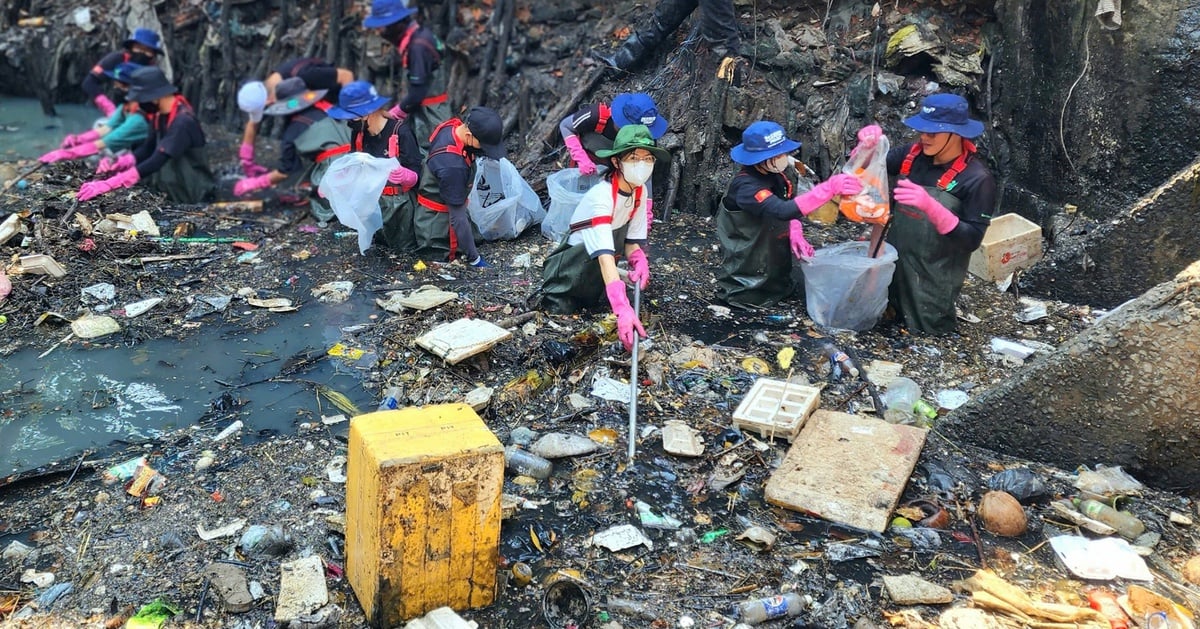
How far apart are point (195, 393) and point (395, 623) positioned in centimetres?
242

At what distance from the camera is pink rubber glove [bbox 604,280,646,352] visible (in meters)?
4.53

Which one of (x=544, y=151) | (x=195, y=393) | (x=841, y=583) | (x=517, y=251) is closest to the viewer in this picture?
(x=841, y=583)

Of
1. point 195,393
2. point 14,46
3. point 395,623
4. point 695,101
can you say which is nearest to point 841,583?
point 395,623

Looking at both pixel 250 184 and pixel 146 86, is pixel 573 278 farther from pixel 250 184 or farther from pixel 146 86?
pixel 146 86

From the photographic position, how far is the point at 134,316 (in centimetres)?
557

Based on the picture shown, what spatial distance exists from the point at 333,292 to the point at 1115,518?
4.80m

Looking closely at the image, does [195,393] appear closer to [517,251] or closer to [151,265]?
[151,265]

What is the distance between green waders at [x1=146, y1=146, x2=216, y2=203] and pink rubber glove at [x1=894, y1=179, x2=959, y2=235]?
6.29 metres

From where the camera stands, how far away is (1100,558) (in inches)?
135

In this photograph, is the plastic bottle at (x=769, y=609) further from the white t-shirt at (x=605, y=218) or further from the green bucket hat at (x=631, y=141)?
the green bucket hat at (x=631, y=141)

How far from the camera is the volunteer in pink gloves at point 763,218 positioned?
5312mm

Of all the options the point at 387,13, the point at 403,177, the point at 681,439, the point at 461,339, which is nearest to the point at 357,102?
the point at 403,177

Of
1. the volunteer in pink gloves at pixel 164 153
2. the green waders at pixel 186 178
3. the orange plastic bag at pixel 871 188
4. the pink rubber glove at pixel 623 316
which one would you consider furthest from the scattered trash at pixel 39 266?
the orange plastic bag at pixel 871 188

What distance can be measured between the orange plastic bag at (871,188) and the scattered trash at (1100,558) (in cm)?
230
